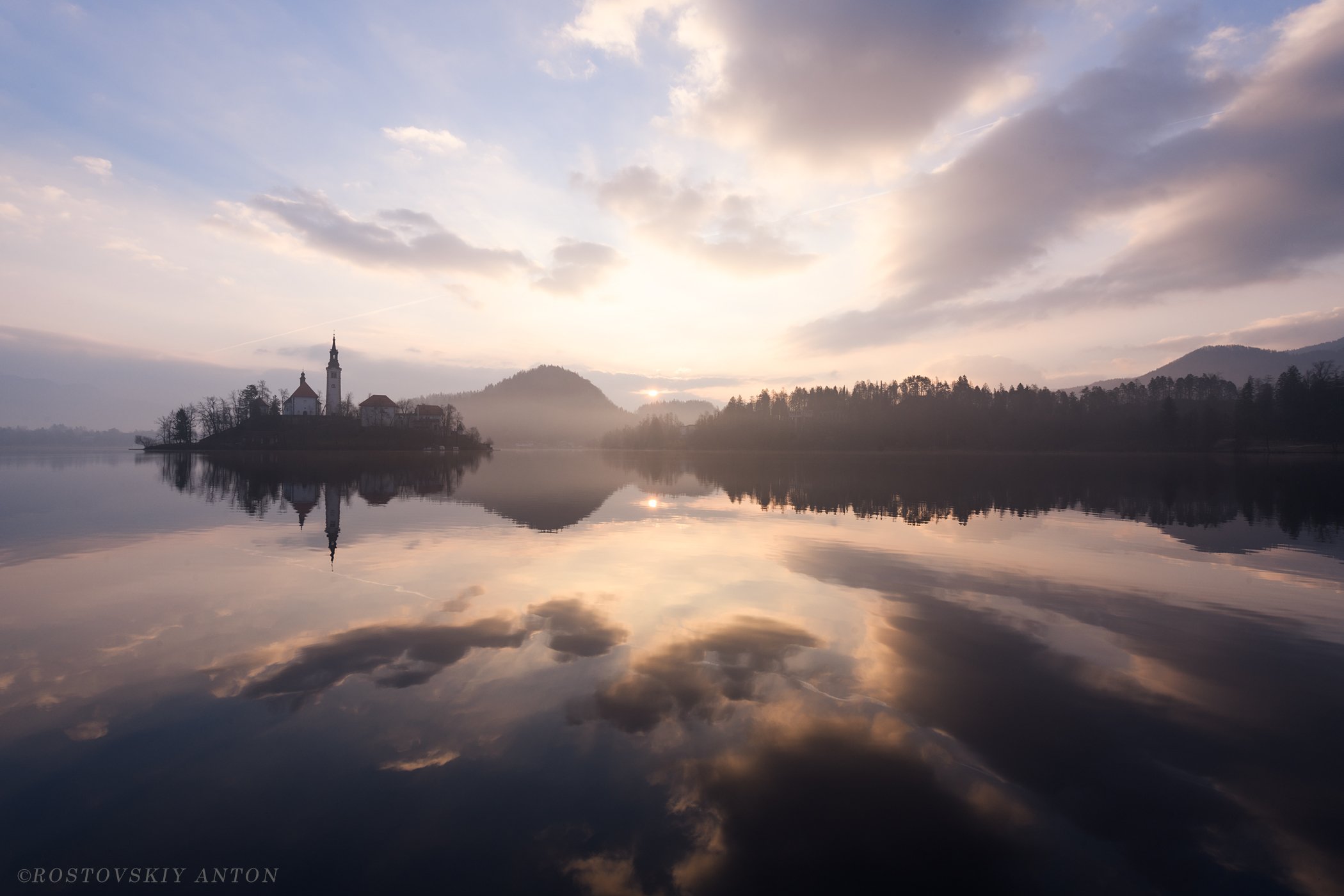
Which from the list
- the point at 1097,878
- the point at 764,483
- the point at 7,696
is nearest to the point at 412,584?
the point at 7,696

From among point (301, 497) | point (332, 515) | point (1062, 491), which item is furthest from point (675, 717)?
point (1062, 491)

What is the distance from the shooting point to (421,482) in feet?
220

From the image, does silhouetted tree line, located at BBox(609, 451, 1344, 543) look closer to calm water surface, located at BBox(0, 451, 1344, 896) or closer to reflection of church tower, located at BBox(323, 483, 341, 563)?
calm water surface, located at BBox(0, 451, 1344, 896)

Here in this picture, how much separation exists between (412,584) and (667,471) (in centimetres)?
8128

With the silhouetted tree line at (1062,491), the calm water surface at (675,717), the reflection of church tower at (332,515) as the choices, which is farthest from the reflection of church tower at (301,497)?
the silhouetted tree line at (1062,491)

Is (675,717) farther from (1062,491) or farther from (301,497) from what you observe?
(1062,491)

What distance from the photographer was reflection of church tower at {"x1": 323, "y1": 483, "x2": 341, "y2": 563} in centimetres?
2766

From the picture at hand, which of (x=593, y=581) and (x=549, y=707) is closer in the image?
(x=549, y=707)

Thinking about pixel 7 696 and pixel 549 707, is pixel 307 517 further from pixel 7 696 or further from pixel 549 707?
pixel 549 707

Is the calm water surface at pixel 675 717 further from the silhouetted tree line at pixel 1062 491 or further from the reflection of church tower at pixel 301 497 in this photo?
the silhouetted tree line at pixel 1062 491

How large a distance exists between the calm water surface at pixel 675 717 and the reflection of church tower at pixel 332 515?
4.32 ft

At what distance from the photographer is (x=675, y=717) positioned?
36.1 ft

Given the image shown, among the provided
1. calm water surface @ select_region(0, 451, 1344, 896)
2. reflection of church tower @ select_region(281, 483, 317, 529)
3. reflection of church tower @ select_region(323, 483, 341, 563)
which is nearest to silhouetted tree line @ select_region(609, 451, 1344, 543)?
calm water surface @ select_region(0, 451, 1344, 896)

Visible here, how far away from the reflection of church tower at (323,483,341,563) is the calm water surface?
1.32 m
